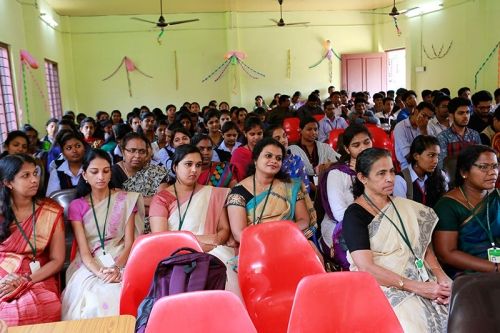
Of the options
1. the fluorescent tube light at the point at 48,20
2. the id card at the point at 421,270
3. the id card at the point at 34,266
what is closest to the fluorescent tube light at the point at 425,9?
the fluorescent tube light at the point at 48,20

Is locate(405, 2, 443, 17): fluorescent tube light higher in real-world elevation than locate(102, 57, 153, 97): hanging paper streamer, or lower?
higher

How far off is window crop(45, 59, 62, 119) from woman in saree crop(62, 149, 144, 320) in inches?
272

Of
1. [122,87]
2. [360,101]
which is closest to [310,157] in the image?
[360,101]

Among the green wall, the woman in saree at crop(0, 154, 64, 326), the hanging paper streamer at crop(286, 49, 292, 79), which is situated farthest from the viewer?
the hanging paper streamer at crop(286, 49, 292, 79)

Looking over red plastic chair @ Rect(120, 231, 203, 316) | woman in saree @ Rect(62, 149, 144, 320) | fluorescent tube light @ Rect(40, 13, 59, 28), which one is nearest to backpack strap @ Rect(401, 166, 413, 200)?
red plastic chair @ Rect(120, 231, 203, 316)

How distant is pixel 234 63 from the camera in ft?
36.5

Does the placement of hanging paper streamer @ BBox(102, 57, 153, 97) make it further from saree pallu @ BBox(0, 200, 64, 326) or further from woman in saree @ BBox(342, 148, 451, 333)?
woman in saree @ BBox(342, 148, 451, 333)

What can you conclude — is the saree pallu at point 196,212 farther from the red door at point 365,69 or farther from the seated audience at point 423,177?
the red door at point 365,69

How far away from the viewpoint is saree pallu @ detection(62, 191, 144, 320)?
7.36 feet

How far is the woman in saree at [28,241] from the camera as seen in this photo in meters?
2.23

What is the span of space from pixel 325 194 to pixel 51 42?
26.2 ft

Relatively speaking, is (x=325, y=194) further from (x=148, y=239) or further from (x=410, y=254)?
(x=148, y=239)

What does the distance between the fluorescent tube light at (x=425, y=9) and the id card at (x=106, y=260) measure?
8290 mm

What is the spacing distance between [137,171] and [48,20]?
677cm
